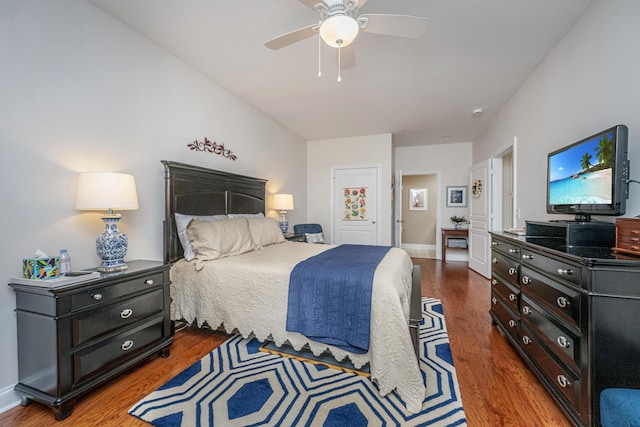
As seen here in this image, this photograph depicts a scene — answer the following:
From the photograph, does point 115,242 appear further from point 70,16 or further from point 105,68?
point 70,16

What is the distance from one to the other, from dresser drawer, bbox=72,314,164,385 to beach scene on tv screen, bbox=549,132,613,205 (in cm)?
309

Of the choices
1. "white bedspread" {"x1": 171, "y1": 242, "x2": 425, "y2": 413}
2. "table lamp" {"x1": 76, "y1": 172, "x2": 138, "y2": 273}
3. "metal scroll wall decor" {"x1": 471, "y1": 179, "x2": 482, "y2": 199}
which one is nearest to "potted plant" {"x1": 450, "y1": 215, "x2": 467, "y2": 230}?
"metal scroll wall decor" {"x1": 471, "y1": 179, "x2": 482, "y2": 199}

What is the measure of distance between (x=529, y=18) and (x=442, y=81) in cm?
101

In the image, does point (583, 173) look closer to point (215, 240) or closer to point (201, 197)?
point (215, 240)

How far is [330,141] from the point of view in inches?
215

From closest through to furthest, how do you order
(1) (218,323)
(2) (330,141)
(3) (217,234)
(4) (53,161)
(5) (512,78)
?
(4) (53,161) < (1) (218,323) < (3) (217,234) < (5) (512,78) < (2) (330,141)

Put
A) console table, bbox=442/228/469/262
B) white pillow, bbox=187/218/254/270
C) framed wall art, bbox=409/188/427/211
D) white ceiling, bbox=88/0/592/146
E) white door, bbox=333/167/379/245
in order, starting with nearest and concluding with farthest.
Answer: white ceiling, bbox=88/0/592/146, white pillow, bbox=187/218/254/270, white door, bbox=333/167/379/245, console table, bbox=442/228/469/262, framed wall art, bbox=409/188/427/211

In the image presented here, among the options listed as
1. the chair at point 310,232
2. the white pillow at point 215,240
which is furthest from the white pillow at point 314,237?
the white pillow at point 215,240

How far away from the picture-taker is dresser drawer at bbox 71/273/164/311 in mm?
1493

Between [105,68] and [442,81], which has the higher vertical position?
[442,81]

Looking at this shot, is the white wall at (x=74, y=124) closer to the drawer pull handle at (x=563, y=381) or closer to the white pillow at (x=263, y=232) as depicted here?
the white pillow at (x=263, y=232)

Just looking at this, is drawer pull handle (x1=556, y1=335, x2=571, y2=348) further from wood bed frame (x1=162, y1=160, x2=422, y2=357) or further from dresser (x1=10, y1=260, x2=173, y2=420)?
dresser (x1=10, y1=260, x2=173, y2=420)

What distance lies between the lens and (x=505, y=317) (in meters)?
2.20

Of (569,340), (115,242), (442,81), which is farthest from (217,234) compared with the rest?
(442,81)
